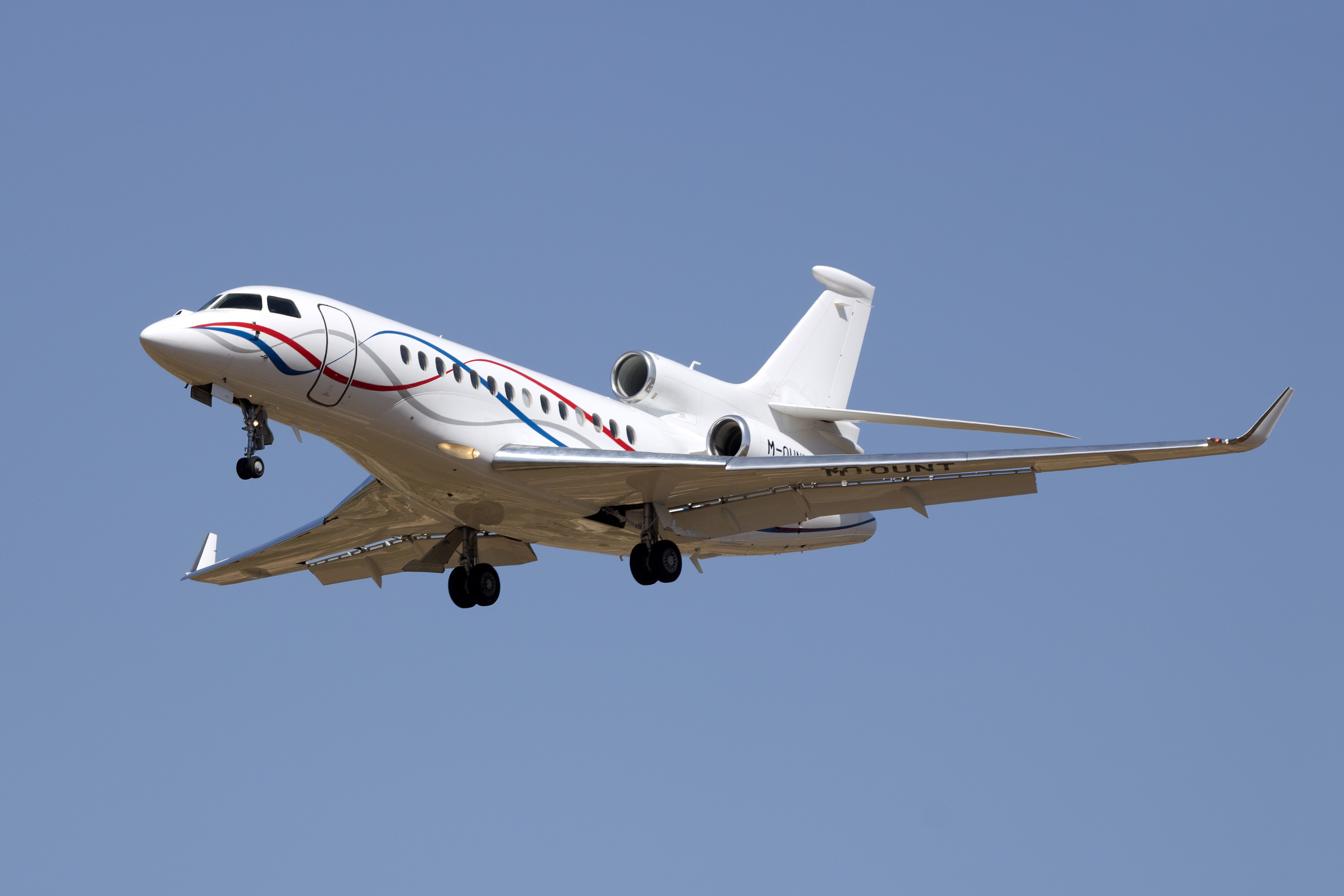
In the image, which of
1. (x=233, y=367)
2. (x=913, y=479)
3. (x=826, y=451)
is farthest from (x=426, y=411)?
(x=826, y=451)

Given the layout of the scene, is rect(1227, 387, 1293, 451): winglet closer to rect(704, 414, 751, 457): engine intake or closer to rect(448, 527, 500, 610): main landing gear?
rect(704, 414, 751, 457): engine intake

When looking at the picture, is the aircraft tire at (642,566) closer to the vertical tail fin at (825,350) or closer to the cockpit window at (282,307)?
the vertical tail fin at (825,350)

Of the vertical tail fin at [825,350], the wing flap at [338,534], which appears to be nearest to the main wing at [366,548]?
the wing flap at [338,534]

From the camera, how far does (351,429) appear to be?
68.0ft

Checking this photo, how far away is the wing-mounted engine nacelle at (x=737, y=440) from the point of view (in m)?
24.4

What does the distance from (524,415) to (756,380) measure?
6.47 meters

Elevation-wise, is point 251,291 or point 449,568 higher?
point 251,291

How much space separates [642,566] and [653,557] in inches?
9.2

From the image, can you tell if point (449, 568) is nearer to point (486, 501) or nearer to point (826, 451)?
point (486, 501)

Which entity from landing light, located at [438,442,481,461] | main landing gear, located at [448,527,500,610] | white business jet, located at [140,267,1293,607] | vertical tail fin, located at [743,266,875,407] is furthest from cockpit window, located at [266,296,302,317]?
vertical tail fin, located at [743,266,875,407]

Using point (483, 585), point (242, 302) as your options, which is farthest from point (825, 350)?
point (242, 302)

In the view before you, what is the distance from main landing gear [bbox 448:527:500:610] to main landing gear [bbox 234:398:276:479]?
5232mm

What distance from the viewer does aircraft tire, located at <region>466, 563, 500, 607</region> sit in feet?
80.5

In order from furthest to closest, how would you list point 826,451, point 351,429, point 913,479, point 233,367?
point 826,451 → point 913,479 → point 351,429 → point 233,367
